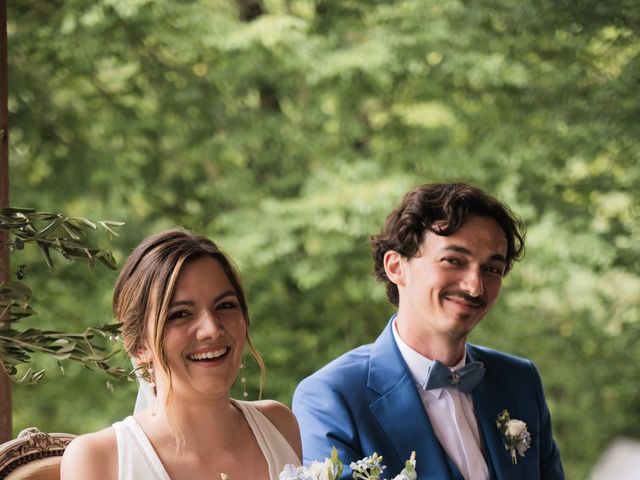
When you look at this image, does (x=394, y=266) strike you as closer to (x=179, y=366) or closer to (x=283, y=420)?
(x=283, y=420)

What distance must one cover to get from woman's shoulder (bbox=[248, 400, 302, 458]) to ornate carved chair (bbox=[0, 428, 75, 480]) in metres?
0.41

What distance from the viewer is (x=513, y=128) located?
4836 mm

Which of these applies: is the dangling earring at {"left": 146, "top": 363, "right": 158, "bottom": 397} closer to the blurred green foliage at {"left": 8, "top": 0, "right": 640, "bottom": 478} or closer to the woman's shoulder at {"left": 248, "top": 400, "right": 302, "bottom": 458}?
the woman's shoulder at {"left": 248, "top": 400, "right": 302, "bottom": 458}

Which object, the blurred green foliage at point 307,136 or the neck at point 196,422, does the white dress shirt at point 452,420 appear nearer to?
the neck at point 196,422

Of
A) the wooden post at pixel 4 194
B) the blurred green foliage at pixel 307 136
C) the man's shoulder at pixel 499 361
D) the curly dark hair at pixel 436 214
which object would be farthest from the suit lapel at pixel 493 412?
the blurred green foliage at pixel 307 136

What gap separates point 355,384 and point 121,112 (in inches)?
118

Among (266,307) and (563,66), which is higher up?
(563,66)

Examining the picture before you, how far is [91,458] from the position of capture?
5.60 feet

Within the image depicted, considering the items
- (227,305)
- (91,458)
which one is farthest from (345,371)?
(91,458)

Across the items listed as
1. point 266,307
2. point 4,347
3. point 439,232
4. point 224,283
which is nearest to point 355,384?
point 439,232

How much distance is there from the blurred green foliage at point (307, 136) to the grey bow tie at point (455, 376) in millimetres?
2338

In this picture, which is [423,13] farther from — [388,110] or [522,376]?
[522,376]

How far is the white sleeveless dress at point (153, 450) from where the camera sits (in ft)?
5.74

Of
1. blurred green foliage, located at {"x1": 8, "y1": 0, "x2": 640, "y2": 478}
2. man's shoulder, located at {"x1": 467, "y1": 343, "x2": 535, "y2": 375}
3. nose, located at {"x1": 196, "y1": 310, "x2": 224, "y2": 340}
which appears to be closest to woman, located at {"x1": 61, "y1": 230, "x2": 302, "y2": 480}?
nose, located at {"x1": 196, "y1": 310, "x2": 224, "y2": 340}
